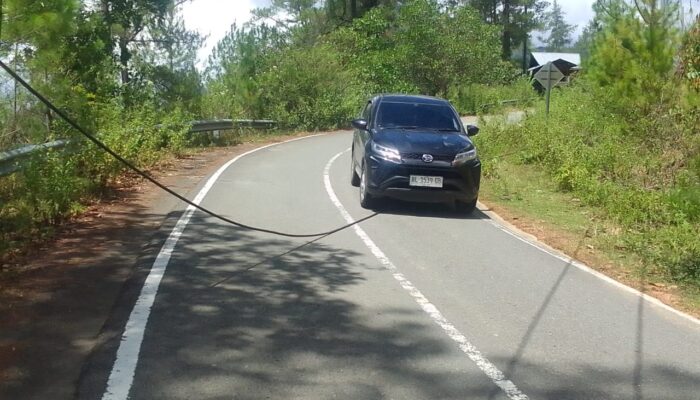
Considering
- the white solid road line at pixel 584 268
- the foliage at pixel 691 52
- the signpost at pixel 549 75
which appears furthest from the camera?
the signpost at pixel 549 75

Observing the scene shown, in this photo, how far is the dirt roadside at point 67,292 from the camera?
15.4 ft

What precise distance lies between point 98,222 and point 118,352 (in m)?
5.06

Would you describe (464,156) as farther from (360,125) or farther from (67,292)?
(67,292)

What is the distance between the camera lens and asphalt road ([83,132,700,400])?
4.67 metres

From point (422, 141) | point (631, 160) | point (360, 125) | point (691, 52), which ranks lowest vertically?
point (631, 160)

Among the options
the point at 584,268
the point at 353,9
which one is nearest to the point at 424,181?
the point at 584,268

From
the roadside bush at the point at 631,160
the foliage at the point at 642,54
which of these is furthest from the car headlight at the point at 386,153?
the foliage at the point at 642,54

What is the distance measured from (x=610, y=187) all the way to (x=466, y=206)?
2.74 meters

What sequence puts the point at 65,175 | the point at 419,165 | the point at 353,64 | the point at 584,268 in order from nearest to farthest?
the point at 584,268 → the point at 65,175 → the point at 419,165 → the point at 353,64

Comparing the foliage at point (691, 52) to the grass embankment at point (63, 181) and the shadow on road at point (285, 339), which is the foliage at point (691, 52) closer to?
the shadow on road at point (285, 339)

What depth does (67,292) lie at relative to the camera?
6.47 m

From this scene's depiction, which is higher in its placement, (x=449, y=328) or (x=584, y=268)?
(x=449, y=328)

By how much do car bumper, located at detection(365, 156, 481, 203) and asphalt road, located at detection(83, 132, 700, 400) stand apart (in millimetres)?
1295

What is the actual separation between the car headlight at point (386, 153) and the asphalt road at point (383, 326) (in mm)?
1573
